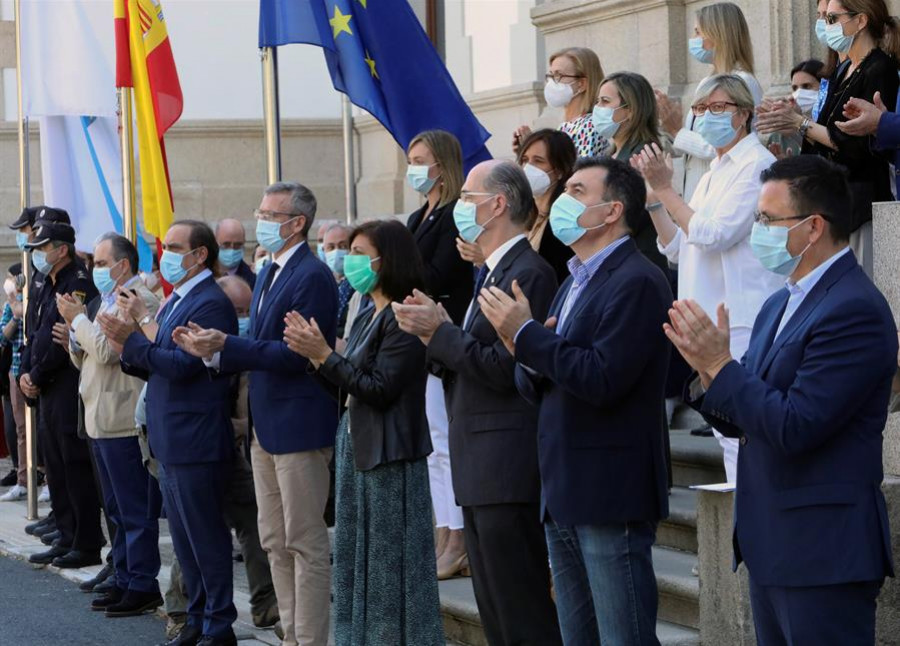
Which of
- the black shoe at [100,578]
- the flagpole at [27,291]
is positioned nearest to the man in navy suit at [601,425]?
the black shoe at [100,578]

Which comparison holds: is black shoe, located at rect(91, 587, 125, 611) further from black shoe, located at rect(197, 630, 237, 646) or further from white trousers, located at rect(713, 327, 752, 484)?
white trousers, located at rect(713, 327, 752, 484)

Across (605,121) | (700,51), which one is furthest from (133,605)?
(700,51)

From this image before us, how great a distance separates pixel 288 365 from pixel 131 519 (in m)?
2.52

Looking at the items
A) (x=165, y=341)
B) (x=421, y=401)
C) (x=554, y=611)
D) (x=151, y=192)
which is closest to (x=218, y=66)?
(x=151, y=192)

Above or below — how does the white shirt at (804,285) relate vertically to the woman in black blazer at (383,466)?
above

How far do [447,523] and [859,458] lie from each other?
3.73 metres

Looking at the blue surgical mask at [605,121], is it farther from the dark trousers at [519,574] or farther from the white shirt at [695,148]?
the dark trousers at [519,574]

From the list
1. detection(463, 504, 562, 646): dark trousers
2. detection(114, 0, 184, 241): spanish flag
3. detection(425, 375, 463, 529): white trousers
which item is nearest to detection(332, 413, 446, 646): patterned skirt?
detection(463, 504, 562, 646): dark trousers

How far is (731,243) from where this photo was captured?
254 inches

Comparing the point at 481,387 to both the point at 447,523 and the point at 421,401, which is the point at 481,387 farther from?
the point at 447,523

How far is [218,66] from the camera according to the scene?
18.2 metres

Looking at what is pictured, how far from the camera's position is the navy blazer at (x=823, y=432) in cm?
431

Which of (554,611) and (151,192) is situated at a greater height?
(151,192)

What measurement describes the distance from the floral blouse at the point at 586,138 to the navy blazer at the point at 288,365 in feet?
4.56
